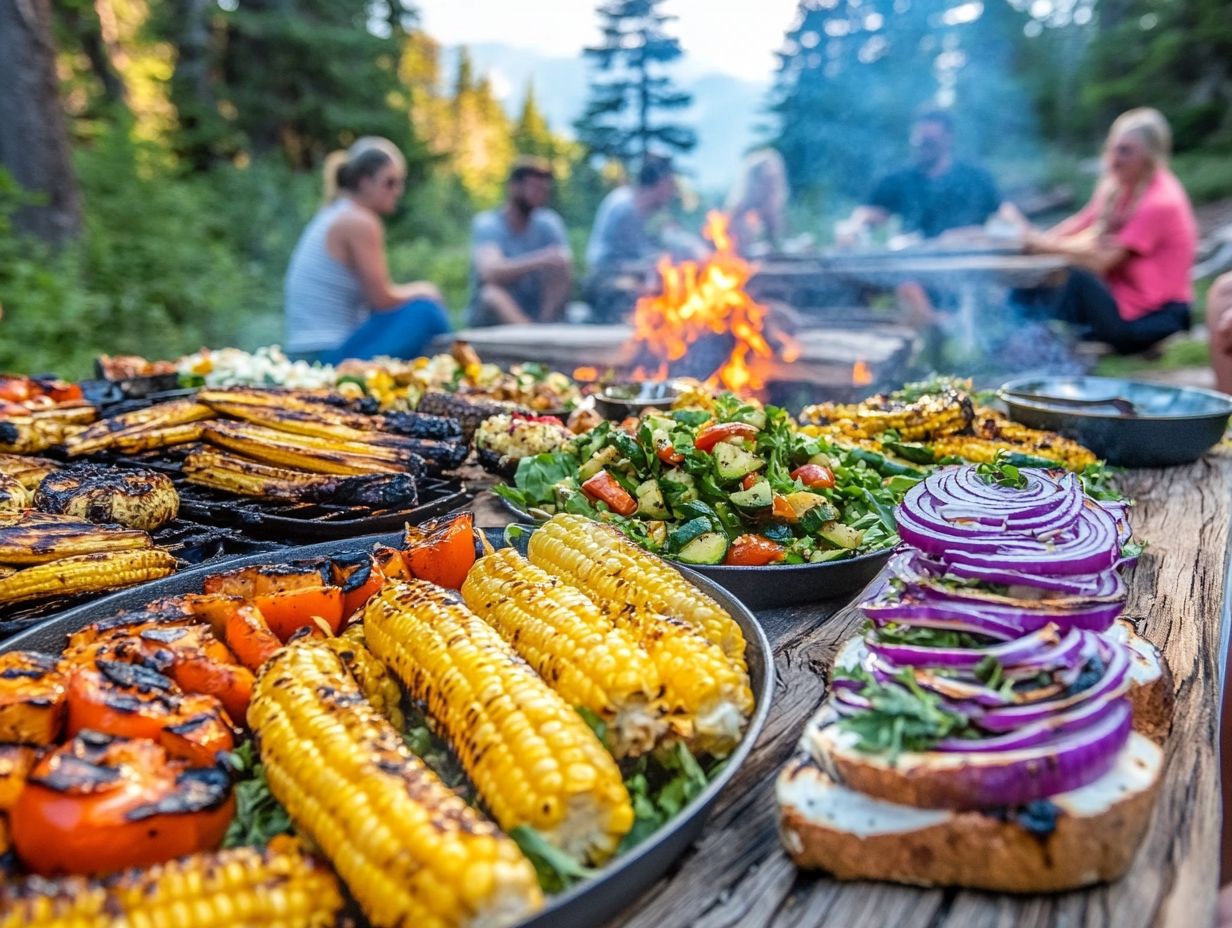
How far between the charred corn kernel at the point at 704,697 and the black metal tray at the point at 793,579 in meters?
0.61

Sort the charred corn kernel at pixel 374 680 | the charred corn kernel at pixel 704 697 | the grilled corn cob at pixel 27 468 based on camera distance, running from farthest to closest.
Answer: the grilled corn cob at pixel 27 468 → the charred corn kernel at pixel 374 680 → the charred corn kernel at pixel 704 697

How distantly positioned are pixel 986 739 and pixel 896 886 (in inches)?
11.4

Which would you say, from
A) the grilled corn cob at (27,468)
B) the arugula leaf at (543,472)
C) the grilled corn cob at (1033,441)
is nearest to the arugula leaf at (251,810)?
the arugula leaf at (543,472)

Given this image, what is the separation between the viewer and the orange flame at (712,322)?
5.75 meters

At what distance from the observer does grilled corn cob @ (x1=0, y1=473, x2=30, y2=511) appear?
2512 mm

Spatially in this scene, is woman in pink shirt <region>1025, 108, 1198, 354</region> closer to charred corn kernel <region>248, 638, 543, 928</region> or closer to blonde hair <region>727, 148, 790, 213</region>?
blonde hair <region>727, 148, 790, 213</region>

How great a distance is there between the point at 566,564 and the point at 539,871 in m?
0.93

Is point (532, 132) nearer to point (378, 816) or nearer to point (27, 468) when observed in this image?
point (27, 468)

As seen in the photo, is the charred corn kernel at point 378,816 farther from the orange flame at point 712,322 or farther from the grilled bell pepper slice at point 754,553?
the orange flame at point 712,322

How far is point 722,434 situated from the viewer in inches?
102

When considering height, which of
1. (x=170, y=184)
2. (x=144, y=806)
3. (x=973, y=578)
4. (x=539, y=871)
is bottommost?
(x=539, y=871)

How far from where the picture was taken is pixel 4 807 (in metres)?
1.25

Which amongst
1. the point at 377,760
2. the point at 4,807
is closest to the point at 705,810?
the point at 377,760

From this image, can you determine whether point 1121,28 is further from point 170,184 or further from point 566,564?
point 566,564
